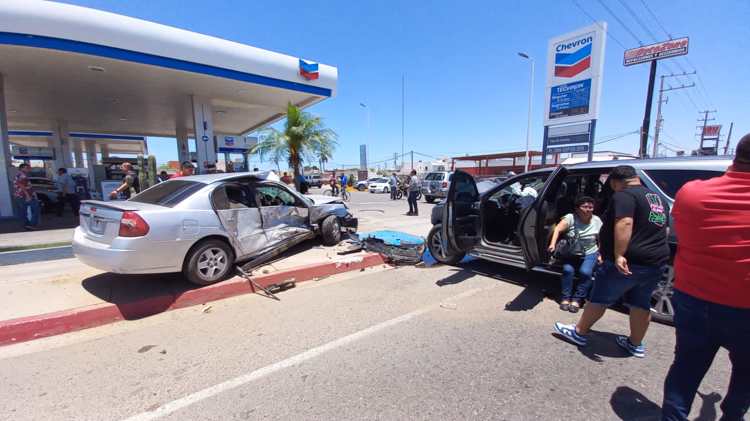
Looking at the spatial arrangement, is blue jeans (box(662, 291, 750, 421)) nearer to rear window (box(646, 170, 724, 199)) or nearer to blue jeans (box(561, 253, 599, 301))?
blue jeans (box(561, 253, 599, 301))

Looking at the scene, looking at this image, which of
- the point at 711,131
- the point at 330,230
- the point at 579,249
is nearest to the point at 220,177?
the point at 330,230

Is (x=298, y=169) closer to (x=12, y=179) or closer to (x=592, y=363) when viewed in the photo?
(x=12, y=179)

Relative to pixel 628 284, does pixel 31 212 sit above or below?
below

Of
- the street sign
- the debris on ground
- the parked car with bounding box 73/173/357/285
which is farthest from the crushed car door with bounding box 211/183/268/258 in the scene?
the street sign

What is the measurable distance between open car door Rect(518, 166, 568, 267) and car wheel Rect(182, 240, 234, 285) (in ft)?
13.0

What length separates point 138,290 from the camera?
4121 mm

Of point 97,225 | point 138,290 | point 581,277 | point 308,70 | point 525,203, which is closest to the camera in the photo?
point 581,277

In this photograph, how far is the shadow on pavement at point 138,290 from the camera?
3729 millimetres

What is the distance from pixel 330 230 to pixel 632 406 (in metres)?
4.99

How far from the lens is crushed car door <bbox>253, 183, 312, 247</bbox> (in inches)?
206

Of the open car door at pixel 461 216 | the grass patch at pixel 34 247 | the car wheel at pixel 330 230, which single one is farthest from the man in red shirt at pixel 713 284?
the grass patch at pixel 34 247

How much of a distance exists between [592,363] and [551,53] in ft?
44.7

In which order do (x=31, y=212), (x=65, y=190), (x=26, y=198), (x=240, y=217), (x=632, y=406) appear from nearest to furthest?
1. (x=632, y=406)
2. (x=240, y=217)
3. (x=26, y=198)
4. (x=31, y=212)
5. (x=65, y=190)

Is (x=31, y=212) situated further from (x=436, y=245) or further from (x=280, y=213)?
(x=436, y=245)
